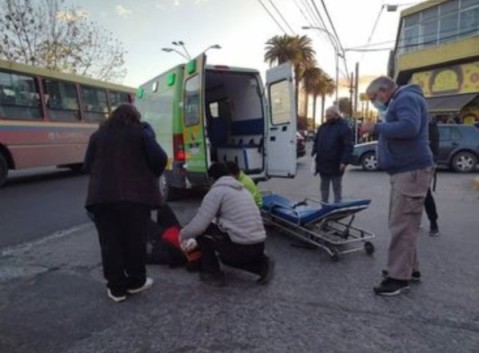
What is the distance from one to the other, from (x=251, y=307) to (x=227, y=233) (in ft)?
2.45

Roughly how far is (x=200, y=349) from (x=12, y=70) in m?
10.3

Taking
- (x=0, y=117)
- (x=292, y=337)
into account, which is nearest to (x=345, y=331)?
(x=292, y=337)

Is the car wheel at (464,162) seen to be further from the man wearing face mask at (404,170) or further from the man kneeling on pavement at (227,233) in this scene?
the man kneeling on pavement at (227,233)

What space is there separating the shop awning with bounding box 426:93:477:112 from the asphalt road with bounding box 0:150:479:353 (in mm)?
22175

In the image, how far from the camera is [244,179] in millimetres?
5367

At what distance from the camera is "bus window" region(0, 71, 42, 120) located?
1071 cm

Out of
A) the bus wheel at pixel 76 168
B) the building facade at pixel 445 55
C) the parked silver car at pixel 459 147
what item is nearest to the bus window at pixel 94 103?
the bus wheel at pixel 76 168

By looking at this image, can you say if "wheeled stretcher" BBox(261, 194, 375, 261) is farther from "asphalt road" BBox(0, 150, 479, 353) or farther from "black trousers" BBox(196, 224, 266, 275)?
"black trousers" BBox(196, 224, 266, 275)

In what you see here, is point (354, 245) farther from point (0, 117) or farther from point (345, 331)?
point (0, 117)

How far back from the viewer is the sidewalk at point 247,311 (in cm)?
310

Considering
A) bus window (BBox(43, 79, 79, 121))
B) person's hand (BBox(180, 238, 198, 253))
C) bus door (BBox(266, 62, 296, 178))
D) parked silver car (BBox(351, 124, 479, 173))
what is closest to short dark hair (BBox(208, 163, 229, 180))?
person's hand (BBox(180, 238, 198, 253))

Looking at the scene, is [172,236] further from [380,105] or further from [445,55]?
[445,55]

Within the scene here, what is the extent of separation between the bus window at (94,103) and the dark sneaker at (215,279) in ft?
34.9

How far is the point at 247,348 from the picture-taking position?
3.03 m
